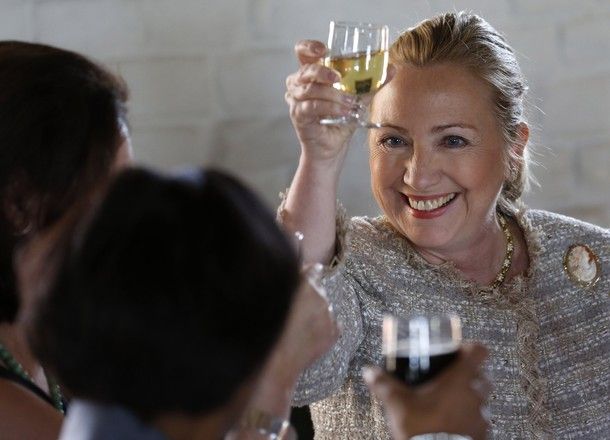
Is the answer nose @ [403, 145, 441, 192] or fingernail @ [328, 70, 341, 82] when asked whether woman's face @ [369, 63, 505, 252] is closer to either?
nose @ [403, 145, 441, 192]

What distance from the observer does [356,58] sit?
1799 millimetres

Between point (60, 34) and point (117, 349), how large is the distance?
70.7 inches

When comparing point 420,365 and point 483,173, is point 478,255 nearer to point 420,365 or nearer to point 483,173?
point 483,173

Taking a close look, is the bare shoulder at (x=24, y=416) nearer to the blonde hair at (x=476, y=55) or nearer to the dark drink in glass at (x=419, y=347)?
the dark drink in glass at (x=419, y=347)

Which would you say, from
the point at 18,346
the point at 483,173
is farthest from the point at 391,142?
the point at 18,346

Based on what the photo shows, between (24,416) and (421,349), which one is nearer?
(421,349)

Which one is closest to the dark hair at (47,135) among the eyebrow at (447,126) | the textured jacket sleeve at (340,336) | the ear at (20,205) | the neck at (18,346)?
the ear at (20,205)

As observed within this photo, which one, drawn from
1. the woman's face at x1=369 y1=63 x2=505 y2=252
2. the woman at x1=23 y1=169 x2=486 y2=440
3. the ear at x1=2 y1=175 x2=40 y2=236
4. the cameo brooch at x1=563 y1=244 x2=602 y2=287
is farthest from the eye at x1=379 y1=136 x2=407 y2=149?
the woman at x1=23 y1=169 x2=486 y2=440

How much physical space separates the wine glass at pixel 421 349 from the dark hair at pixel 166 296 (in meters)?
0.31

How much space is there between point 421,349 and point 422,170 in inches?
33.5

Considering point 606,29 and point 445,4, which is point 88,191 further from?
point 606,29

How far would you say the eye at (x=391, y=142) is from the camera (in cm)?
206

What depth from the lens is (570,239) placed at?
217 cm

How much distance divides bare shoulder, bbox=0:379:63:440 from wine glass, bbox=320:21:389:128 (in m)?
0.62
